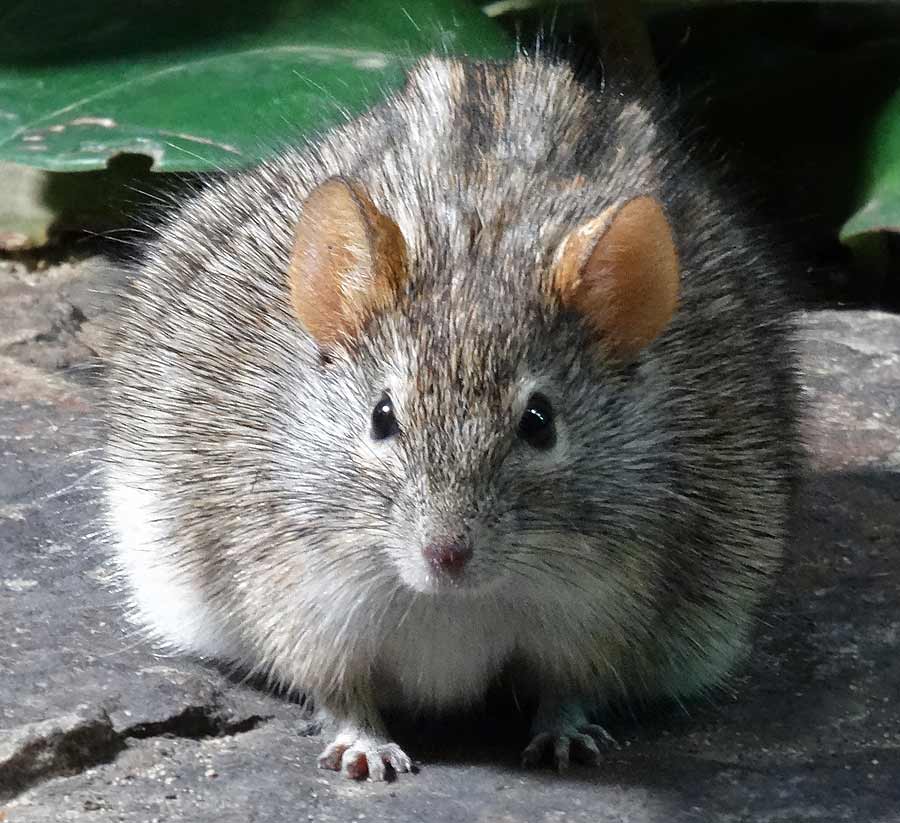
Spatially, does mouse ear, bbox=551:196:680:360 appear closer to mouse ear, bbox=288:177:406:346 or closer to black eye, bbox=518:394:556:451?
black eye, bbox=518:394:556:451

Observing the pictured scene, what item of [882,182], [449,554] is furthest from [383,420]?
[882,182]

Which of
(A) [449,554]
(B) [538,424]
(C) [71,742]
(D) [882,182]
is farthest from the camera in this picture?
(D) [882,182]

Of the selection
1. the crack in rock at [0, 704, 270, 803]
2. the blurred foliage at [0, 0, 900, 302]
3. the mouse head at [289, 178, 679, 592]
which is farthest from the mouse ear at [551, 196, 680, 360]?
the blurred foliage at [0, 0, 900, 302]

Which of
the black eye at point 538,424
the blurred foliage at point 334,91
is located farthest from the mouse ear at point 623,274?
the blurred foliage at point 334,91

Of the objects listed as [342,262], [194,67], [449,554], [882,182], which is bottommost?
[449,554]

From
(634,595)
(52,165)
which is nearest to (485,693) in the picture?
(634,595)

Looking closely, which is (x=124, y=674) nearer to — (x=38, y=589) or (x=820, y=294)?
(x=38, y=589)

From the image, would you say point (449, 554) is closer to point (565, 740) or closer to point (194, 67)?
point (565, 740)
